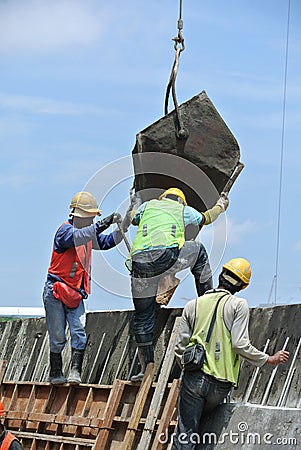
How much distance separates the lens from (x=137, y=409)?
1109cm

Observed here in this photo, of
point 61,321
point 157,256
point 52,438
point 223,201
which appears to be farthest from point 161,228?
point 52,438

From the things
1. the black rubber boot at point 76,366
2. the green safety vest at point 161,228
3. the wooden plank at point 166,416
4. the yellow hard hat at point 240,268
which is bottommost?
the black rubber boot at point 76,366

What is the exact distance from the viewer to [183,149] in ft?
41.9

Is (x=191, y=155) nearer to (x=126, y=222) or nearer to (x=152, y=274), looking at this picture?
(x=126, y=222)

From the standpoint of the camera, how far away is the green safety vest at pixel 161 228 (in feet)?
37.5

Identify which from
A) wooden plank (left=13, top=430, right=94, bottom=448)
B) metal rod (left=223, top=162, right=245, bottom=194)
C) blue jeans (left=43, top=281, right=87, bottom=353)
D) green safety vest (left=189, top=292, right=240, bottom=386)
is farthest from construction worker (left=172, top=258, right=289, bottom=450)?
metal rod (left=223, top=162, right=245, bottom=194)

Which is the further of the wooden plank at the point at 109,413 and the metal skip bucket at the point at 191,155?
the metal skip bucket at the point at 191,155

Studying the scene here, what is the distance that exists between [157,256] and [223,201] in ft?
4.71

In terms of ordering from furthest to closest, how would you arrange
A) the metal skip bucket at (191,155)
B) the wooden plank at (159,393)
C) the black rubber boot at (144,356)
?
the metal skip bucket at (191,155) → the black rubber boot at (144,356) → the wooden plank at (159,393)

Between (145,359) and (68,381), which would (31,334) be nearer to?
(68,381)

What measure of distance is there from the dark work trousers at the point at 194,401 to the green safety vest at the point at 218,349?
0.26ft

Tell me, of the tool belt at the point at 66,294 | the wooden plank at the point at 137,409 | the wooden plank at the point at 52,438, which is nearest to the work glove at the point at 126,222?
the tool belt at the point at 66,294

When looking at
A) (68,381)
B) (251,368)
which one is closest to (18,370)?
(68,381)

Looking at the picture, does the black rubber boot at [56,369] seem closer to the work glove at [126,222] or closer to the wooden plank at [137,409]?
the wooden plank at [137,409]
